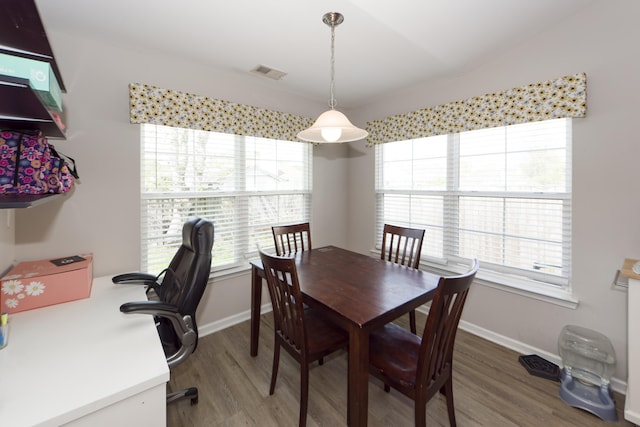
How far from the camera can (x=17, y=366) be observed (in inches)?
39.6

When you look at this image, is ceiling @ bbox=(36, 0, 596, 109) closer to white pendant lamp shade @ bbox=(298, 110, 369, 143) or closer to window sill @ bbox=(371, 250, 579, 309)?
white pendant lamp shade @ bbox=(298, 110, 369, 143)

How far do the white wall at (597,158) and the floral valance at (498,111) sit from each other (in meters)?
0.10

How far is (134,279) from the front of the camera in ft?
6.18

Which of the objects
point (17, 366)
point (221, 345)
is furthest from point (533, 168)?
point (17, 366)

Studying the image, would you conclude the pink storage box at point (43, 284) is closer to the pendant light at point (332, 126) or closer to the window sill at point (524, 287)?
the pendant light at point (332, 126)

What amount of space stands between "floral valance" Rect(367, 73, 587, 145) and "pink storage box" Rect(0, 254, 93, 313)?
297cm

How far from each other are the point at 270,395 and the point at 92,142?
2218 mm

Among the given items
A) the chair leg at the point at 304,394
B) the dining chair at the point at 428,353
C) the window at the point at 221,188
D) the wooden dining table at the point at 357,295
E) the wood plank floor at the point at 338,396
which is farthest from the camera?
the window at the point at 221,188

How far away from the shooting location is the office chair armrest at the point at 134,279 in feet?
6.12

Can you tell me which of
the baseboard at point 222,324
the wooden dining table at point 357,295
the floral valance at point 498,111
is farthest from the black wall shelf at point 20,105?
the floral valance at point 498,111

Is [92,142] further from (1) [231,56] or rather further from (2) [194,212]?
(1) [231,56]

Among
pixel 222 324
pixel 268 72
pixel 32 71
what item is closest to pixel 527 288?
pixel 222 324

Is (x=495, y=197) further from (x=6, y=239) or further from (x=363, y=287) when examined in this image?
(x=6, y=239)

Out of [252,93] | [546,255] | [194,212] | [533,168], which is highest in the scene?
[252,93]
